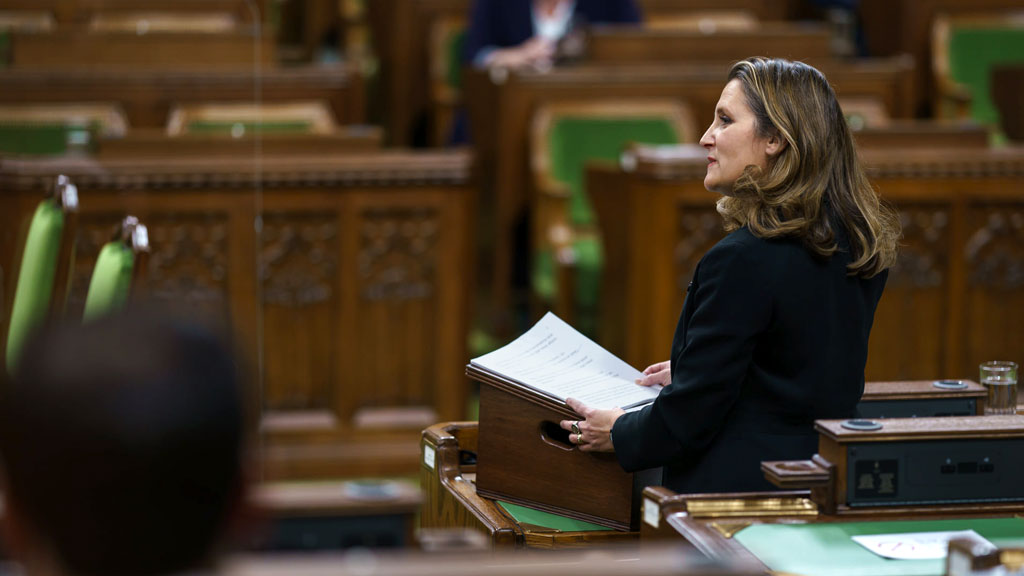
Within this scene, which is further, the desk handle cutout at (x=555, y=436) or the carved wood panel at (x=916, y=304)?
the carved wood panel at (x=916, y=304)

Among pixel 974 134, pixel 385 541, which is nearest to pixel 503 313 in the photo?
pixel 974 134

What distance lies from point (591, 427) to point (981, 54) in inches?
205

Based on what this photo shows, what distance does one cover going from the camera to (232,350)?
92 centimetres

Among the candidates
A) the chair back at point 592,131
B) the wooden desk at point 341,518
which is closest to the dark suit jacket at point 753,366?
the wooden desk at point 341,518

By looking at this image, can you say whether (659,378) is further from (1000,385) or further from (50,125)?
(50,125)

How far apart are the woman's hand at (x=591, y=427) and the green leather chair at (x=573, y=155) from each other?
2916 mm

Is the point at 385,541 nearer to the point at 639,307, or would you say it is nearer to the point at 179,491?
the point at 179,491

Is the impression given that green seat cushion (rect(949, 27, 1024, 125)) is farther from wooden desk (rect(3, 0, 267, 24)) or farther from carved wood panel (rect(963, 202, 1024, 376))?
wooden desk (rect(3, 0, 267, 24))

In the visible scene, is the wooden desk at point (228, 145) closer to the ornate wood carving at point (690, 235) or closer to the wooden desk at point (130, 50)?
the ornate wood carving at point (690, 235)

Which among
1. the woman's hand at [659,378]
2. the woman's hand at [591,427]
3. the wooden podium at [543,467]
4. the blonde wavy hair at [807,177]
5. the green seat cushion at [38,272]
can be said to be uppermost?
the blonde wavy hair at [807,177]

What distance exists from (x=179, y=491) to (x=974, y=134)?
176 inches

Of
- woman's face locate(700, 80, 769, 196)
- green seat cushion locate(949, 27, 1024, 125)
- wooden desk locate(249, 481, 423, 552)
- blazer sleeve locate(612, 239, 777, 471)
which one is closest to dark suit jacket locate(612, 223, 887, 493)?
blazer sleeve locate(612, 239, 777, 471)

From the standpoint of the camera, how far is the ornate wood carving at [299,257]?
14.6 feet

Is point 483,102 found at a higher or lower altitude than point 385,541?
higher
